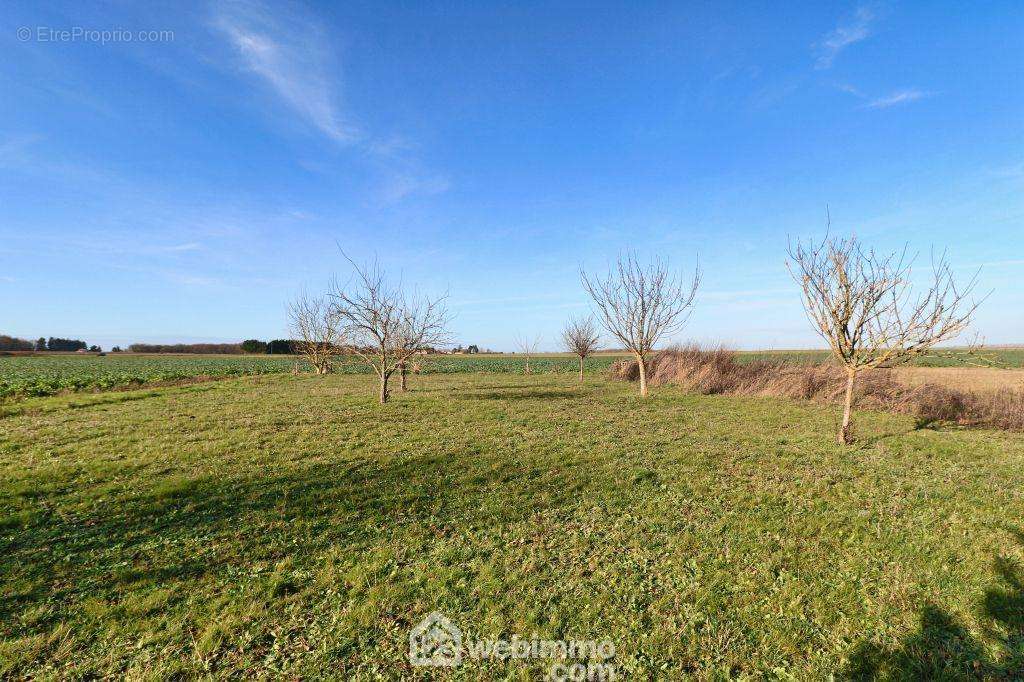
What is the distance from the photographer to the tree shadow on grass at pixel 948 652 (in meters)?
3.19

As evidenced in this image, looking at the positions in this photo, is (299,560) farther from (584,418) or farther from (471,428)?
(584,418)

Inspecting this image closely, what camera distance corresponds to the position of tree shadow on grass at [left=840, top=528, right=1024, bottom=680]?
10.5 ft

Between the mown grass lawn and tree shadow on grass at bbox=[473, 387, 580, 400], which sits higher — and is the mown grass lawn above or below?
below

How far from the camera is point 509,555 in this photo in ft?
16.0

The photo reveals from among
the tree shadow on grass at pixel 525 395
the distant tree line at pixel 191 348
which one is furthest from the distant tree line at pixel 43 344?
the tree shadow on grass at pixel 525 395

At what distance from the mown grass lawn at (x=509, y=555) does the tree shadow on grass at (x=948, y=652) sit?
0.9 inches

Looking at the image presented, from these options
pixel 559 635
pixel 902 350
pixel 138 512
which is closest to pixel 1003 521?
pixel 902 350

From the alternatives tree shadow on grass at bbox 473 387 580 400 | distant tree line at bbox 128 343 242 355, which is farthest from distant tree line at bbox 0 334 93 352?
tree shadow on grass at bbox 473 387 580 400

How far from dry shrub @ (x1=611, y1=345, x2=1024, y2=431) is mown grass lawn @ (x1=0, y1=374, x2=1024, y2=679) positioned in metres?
3.73

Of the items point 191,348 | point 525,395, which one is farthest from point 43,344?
point 525,395

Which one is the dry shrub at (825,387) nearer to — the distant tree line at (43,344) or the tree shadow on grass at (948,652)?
the tree shadow on grass at (948,652)

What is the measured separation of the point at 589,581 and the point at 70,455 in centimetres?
1143

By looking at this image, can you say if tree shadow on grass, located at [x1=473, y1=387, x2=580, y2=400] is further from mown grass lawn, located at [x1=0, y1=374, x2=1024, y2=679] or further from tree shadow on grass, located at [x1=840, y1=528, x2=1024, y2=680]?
tree shadow on grass, located at [x1=840, y1=528, x2=1024, y2=680]

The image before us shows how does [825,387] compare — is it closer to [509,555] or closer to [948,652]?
[948,652]
